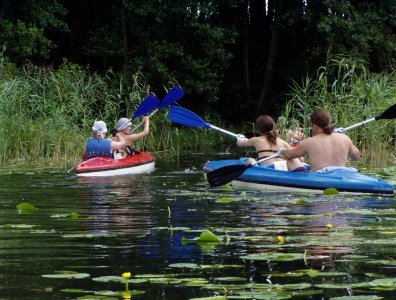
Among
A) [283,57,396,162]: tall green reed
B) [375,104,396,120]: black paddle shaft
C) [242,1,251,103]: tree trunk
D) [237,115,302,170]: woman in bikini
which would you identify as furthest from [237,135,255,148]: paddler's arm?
[242,1,251,103]: tree trunk

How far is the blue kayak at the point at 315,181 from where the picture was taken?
9.56 m

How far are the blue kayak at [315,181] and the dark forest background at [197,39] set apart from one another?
46.2 feet

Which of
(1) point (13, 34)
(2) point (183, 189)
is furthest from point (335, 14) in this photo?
(2) point (183, 189)

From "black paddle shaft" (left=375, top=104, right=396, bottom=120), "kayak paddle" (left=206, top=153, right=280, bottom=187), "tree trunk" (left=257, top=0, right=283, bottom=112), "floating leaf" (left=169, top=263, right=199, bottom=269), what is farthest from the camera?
"tree trunk" (left=257, top=0, right=283, bottom=112)

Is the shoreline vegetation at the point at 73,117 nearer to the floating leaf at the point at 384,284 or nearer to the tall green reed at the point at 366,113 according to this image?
the tall green reed at the point at 366,113

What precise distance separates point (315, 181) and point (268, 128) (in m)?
1.54

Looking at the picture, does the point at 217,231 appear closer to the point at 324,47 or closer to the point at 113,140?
the point at 113,140

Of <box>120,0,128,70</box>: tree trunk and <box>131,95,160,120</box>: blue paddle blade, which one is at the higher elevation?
<box>120,0,128,70</box>: tree trunk

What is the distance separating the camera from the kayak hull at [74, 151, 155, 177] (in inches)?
520

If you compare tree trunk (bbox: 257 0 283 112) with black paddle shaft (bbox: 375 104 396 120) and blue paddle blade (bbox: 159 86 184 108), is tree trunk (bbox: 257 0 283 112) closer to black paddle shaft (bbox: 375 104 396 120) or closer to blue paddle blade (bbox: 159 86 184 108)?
blue paddle blade (bbox: 159 86 184 108)

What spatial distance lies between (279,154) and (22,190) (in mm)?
2850

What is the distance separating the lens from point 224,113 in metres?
31.3

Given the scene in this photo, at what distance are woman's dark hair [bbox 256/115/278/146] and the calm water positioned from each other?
3.18ft

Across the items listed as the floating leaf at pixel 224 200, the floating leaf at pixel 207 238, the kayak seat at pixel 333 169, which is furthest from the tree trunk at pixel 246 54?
the floating leaf at pixel 207 238
